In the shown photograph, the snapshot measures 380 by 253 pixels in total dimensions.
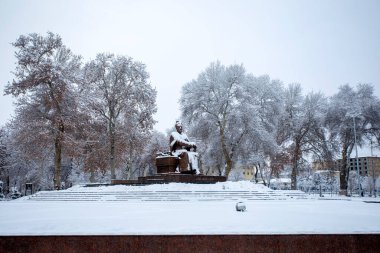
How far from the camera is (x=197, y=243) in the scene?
5.53 m

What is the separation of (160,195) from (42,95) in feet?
58.7

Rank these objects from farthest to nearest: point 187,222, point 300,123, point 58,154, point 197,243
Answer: point 300,123 → point 58,154 → point 187,222 → point 197,243

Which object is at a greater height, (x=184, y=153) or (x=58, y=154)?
(x=58, y=154)

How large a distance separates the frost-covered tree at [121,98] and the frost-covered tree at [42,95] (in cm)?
364

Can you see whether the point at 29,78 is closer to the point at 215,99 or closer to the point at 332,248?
the point at 215,99

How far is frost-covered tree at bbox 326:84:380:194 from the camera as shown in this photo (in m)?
35.4

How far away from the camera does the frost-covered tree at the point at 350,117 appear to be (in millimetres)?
35438

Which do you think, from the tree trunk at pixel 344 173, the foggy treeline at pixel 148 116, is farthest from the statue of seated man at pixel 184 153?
the tree trunk at pixel 344 173

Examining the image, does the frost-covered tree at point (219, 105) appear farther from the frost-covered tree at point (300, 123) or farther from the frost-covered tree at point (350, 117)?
the frost-covered tree at point (350, 117)

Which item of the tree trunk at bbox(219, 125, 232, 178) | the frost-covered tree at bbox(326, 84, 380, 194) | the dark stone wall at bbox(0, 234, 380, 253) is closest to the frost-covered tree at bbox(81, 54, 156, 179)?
the tree trunk at bbox(219, 125, 232, 178)

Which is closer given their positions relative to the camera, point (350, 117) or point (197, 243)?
point (197, 243)

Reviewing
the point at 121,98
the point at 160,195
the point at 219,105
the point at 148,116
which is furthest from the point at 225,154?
the point at 160,195

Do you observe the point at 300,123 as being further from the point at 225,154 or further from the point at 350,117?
the point at 225,154

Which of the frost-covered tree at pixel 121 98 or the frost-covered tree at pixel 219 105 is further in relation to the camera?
the frost-covered tree at pixel 219 105
